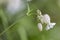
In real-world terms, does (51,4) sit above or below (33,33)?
above

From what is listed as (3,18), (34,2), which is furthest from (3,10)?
(34,2)

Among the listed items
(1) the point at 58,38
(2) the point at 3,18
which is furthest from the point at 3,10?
(1) the point at 58,38

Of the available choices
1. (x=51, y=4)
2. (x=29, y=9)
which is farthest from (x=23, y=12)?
(x=51, y=4)

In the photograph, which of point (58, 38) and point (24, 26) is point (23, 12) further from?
point (58, 38)

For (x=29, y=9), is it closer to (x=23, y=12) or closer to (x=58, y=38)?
(x=23, y=12)
